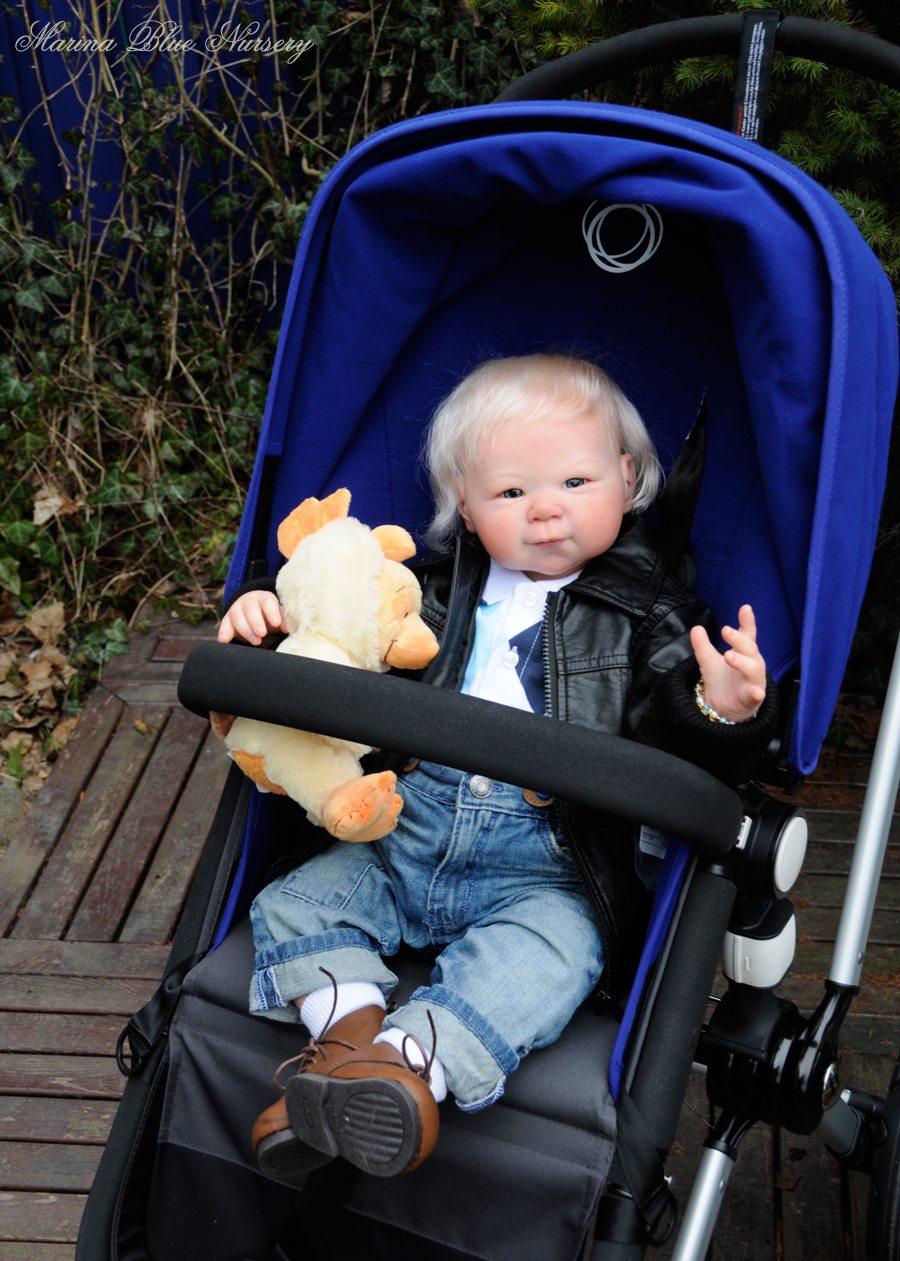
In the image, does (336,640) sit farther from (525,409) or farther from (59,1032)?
(59,1032)

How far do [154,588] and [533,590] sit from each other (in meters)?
1.85

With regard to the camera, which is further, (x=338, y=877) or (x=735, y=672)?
(x=338, y=877)

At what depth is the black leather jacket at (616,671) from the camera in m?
1.21

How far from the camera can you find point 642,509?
1.59m

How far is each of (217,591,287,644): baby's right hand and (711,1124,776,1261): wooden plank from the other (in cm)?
108

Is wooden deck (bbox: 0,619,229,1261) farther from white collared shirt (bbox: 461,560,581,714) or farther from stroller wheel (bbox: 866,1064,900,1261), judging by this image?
stroller wheel (bbox: 866,1064,900,1261)

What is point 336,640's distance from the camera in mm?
1316

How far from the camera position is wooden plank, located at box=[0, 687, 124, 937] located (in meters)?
2.26

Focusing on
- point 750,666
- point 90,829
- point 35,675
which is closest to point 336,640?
point 750,666

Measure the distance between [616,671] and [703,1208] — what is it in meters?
0.63

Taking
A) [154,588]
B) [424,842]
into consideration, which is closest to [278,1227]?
[424,842]

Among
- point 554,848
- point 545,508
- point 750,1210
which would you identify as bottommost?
point 750,1210

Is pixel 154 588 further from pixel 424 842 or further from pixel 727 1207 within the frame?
pixel 727 1207

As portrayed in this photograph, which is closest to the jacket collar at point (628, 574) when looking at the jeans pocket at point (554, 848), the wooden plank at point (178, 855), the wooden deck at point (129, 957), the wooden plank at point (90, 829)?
the jeans pocket at point (554, 848)
